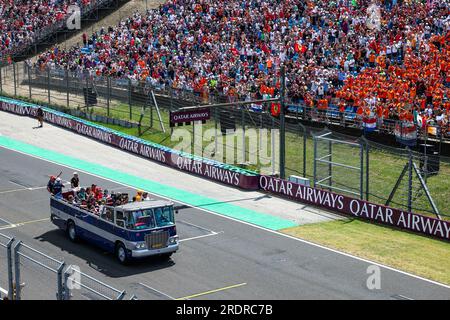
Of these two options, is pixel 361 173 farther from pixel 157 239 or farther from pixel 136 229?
pixel 136 229

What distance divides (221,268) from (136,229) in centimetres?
306

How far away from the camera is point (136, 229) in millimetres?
25312

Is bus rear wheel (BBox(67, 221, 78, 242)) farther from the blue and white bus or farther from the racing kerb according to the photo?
the racing kerb

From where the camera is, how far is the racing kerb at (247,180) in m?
30.1

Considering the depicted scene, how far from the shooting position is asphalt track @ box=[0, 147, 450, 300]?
23.3 m

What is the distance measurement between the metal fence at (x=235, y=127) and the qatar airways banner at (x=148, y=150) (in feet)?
4.54

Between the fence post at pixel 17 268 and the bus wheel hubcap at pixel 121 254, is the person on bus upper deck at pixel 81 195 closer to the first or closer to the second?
the bus wheel hubcap at pixel 121 254

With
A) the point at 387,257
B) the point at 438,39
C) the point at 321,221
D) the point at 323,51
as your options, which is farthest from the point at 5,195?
the point at 438,39

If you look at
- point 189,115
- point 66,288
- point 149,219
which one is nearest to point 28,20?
point 189,115

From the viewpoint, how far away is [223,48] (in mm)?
52469

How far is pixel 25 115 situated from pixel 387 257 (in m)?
34.2

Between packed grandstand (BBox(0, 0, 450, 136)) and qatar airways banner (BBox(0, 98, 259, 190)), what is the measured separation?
4.81 metres

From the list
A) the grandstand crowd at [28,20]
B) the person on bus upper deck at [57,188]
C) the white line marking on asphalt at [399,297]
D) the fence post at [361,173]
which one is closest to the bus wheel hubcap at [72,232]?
the person on bus upper deck at [57,188]

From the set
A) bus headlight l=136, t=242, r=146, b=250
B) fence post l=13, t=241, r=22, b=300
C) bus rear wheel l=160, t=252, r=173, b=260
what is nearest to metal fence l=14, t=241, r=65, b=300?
fence post l=13, t=241, r=22, b=300
